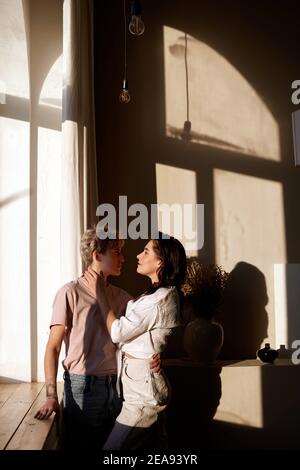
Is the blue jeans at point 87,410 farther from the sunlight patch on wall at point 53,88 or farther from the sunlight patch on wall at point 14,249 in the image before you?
the sunlight patch on wall at point 53,88

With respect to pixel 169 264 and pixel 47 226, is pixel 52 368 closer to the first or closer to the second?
pixel 169 264

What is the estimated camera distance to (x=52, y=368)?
79.0 inches

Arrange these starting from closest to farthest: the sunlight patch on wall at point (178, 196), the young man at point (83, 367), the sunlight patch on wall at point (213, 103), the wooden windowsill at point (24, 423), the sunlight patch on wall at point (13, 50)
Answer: the wooden windowsill at point (24, 423)
the young man at point (83, 367)
the sunlight patch on wall at point (13, 50)
the sunlight patch on wall at point (178, 196)
the sunlight patch on wall at point (213, 103)

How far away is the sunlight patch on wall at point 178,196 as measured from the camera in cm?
354

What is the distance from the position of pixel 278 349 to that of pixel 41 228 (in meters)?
2.05

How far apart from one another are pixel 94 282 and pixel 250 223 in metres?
1.80

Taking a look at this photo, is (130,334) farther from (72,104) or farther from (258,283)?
(258,283)

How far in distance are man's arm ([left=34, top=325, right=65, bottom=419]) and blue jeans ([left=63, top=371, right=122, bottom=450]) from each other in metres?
0.09

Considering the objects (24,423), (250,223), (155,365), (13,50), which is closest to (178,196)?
(250,223)

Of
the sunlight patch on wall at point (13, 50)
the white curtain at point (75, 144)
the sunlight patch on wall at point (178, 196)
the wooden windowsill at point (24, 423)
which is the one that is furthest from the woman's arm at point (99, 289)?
the sunlight patch on wall at point (13, 50)

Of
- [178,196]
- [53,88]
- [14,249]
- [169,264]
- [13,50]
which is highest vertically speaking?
[13,50]

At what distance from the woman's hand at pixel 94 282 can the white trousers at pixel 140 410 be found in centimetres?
40

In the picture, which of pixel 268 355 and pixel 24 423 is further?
pixel 268 355

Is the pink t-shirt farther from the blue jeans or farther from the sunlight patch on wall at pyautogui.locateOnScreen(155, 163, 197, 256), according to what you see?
the sunlight patch on wall at pyautogui.locateOnScreen(155, 163, 197, 256)
